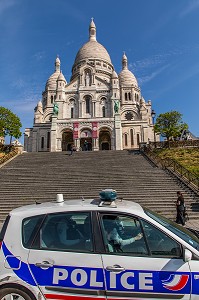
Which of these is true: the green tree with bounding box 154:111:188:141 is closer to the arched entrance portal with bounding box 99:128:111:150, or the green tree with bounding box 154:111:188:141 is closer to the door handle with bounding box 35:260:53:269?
the arched entrance portal with bounding box 99:128:111:150

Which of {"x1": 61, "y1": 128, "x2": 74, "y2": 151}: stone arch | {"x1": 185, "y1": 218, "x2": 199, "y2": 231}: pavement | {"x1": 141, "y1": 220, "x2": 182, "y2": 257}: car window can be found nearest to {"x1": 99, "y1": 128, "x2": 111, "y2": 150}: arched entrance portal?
{"x1": 61, "y1": 128, "x2": 74, "y2": 151}: stone arch

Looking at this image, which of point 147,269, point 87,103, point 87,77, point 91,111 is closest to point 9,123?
point 91,111

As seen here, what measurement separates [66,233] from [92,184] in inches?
455

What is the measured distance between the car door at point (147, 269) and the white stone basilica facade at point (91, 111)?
35.7 m

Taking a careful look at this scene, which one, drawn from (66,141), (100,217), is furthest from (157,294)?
(66,141)

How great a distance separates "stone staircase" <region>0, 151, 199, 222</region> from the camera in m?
11.7

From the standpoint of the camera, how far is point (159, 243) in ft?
9.15

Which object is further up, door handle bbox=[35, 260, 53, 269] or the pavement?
door handle bbox=[35, 260, 53, 269]

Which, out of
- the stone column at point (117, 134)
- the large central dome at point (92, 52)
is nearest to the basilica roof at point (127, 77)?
the large central dome at point (92, 52)

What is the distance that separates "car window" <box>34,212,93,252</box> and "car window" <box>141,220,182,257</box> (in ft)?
2.33

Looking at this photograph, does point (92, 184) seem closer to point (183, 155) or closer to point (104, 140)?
point (183, 155)

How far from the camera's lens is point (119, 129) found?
128ft

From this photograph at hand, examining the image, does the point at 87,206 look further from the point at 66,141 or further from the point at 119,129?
the point at 66,141

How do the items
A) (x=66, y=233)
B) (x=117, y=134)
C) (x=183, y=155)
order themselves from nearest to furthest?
(x=66, y=233) < (x=183, y=155) < (x=117, y=134)
